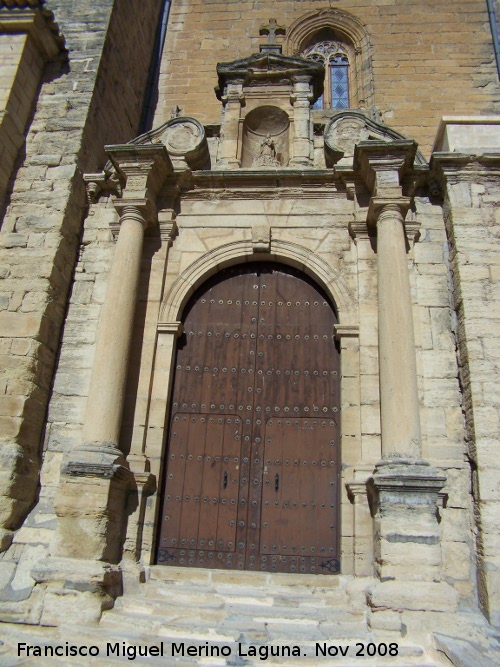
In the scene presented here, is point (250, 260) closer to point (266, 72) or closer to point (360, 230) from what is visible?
point (360, 230)

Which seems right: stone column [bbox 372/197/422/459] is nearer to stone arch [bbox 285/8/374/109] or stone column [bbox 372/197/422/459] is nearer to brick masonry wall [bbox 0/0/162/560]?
brick masonry wall [bbox 0/0/162/560]

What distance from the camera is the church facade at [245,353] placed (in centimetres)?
434

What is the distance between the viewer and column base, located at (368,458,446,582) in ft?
13.5

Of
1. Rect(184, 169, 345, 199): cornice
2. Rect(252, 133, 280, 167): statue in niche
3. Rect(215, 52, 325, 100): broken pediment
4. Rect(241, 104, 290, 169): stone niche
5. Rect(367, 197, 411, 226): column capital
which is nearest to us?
Rect(367, 197, 411, 226): column capital

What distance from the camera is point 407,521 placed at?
4.21 meters

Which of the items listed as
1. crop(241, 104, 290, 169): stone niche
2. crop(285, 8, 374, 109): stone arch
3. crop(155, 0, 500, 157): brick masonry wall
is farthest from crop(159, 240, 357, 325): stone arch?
crop(285, 8, 374, 109): stone arch

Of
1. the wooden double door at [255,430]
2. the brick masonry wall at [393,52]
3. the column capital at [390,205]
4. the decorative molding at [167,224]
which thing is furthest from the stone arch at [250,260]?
the brick masonry wall at [393,52]

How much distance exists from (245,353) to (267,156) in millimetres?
2427

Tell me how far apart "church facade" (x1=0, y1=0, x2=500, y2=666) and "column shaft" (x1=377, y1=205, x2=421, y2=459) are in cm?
2

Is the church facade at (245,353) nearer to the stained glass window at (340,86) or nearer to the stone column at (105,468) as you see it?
the stone column at (105,468)

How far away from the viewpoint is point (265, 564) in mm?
4922

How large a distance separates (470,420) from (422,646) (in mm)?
1821

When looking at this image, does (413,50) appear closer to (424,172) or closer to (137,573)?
(424,172)

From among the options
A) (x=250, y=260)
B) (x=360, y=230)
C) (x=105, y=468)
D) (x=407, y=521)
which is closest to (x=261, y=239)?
(x=250, y=260)
